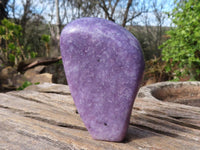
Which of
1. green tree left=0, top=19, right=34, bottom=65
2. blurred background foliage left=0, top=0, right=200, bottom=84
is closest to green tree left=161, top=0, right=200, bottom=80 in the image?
blurred background foliage left=0, top=0, right=200, bottom=84

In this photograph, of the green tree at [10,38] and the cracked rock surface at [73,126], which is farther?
the green tree at [10,38]

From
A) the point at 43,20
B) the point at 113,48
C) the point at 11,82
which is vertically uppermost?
the point at 43,20

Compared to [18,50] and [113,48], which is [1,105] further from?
[18,50]

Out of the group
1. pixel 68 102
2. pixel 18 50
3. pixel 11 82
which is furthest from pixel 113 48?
pixel 18 50

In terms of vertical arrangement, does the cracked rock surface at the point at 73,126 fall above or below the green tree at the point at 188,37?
below

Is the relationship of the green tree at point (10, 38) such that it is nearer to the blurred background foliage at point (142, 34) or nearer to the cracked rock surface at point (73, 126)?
the blurred background foliage at point (142, 34)

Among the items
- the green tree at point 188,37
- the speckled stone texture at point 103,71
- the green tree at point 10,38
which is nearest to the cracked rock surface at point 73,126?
the speckled stone texture at point 103,71

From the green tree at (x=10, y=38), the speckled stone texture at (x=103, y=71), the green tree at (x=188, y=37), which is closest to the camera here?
the speckled stone texture at (x=103, y=71)

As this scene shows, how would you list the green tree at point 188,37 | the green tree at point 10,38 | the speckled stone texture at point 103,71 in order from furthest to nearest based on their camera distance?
the green tree at point 10,38
the green tree at point 188,37
the speckled stone texture at point 103,71

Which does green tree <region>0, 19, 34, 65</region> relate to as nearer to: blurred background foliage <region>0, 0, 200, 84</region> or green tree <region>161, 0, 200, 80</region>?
blurred background foliage <region>0, 0, 200, 84</region>
